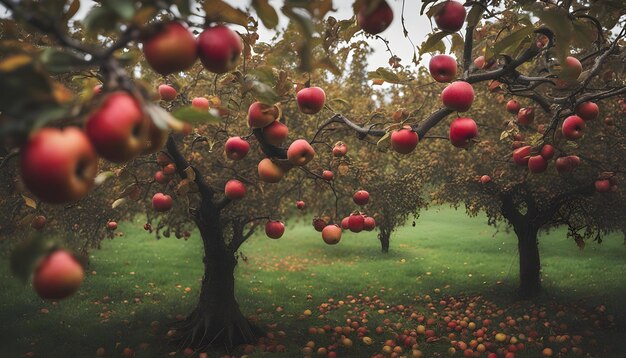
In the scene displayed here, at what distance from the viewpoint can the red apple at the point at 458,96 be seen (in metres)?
2.96

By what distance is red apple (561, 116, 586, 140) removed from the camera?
4.01 metres

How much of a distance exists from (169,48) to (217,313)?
28.5 feet

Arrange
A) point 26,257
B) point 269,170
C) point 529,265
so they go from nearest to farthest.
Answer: point 26,257
point 269,170
point 529,265

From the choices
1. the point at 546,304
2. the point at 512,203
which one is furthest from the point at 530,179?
the point at 546,304

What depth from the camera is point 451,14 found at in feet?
8.82

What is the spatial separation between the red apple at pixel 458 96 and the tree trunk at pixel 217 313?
22.2ft

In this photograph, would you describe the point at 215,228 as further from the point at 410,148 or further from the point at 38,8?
the point at 38,8

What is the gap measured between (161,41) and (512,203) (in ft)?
42.7

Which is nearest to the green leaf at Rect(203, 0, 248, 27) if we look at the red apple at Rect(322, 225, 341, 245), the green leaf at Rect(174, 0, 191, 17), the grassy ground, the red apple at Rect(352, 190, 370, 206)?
the green leaf at Rect(174, 0, 191, 17)

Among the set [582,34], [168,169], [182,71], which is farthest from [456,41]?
[168,169]

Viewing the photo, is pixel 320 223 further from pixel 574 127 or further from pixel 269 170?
pixel 574 127

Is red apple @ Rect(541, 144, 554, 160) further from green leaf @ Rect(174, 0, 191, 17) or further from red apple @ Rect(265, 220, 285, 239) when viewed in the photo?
green leaf @ Rect(174, 0, 191, 17)

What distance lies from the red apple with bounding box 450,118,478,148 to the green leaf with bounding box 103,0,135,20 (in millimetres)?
2585

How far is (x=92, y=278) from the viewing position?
51.4 feet
